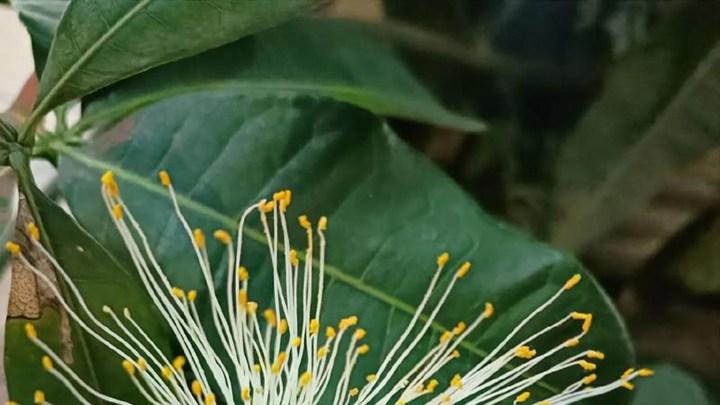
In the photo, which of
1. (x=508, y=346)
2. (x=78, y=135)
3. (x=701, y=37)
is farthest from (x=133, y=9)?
(x=701, y=37)

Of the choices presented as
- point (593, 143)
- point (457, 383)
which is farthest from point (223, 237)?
point (593, 143)

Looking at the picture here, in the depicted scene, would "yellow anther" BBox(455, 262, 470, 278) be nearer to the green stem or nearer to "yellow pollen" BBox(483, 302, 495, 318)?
"yellow pollen" BBox(483, 302, 495, 318)

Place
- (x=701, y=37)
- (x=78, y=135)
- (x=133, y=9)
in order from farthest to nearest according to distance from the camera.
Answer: (x=701, y=37), (x=78, y=135), (x=133, y=9)

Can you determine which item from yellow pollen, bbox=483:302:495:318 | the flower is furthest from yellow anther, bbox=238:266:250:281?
yellow pollen, bbox=483:302:495:318

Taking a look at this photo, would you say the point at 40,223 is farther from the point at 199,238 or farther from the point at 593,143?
the point at 593,143

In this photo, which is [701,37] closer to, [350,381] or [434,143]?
[434,143]
